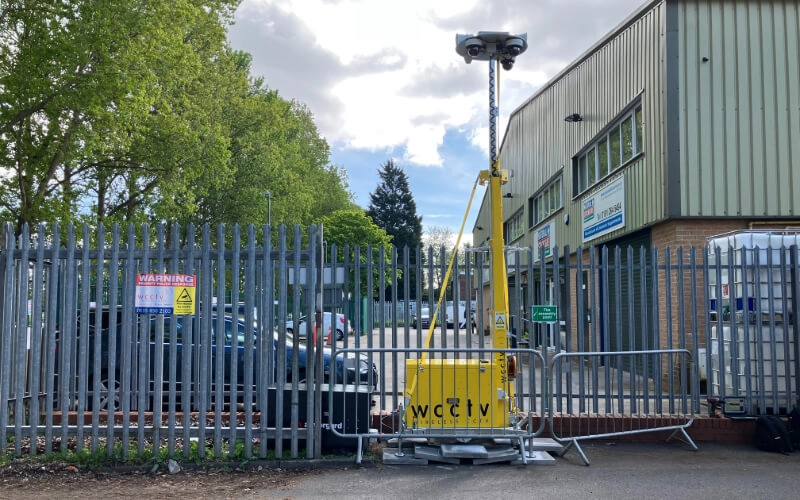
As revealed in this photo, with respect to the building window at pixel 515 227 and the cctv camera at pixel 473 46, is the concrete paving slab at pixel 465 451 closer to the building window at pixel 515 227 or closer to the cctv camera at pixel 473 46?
the cctv camera at pixel 473 46

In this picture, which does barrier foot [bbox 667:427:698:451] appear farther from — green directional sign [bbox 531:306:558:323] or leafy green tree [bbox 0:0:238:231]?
leafy green tree [bbox 0:0:238:231]

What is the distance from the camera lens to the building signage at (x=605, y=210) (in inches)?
573

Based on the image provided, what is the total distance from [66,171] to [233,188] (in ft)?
42.4

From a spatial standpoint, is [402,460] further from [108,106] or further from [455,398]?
[108,106]

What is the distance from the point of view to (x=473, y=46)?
280 inches

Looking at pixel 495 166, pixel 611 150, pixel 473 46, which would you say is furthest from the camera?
pixel 611 150

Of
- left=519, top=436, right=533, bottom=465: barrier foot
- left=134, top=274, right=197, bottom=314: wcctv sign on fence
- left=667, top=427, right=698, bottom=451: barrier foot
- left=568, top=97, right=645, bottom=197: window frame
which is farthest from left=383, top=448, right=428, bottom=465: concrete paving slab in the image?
left=568, top=97, right=645, bottom=197: window frame

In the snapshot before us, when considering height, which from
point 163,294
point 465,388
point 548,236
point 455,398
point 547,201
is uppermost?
point 547,201

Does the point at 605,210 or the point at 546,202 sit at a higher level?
the point at 546,202

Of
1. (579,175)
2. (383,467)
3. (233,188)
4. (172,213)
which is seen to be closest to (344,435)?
(383,467)

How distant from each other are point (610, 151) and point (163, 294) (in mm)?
11763

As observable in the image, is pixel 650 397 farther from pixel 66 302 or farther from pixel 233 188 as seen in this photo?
pixel 233 188

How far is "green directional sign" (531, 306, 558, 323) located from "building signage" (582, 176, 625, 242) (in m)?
7.03

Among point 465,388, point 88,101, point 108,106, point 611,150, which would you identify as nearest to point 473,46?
point 465,388
